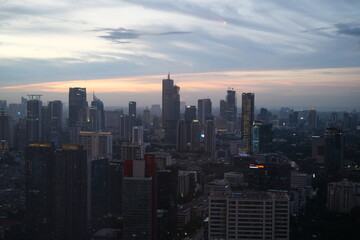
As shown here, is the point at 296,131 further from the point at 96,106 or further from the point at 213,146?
the point at 96,106

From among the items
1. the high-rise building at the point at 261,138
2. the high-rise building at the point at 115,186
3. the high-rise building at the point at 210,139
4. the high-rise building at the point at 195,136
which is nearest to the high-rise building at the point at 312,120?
the high-rise building at the point at 261,138

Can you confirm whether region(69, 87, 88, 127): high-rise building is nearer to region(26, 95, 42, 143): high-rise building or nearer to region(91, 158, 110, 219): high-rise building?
region(26, 95, 42, 143): high-rise building

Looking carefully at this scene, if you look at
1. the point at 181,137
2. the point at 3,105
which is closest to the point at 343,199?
the point at 3,105

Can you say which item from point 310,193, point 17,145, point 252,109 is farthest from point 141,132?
point 310,193

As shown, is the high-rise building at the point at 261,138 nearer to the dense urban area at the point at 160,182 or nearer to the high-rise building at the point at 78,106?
the dense urban area at the point at 160,182

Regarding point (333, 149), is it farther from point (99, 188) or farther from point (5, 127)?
point (5, 127)
